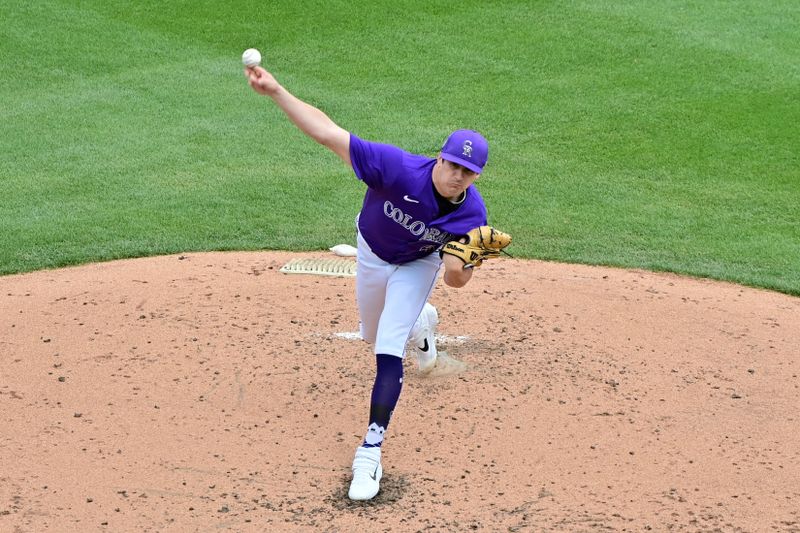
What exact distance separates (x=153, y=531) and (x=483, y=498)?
1.52 metres

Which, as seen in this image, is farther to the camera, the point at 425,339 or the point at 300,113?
the point at 425,339

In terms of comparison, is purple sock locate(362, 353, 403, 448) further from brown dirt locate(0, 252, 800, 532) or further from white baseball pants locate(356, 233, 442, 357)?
brown dirt locate(0, 252, 800, 532)

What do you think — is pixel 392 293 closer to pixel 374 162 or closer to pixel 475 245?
pixel 475 245

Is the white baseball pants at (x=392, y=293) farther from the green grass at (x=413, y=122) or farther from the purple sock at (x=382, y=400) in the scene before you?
the green grass at (x=413, y=122)

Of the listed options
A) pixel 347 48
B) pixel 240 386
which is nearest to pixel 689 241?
pixel 240 386

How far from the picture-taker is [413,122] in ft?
37.5

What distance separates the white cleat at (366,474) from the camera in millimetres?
5230

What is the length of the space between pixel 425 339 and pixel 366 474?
1.34 m

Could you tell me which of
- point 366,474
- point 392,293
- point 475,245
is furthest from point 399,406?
point 475,245

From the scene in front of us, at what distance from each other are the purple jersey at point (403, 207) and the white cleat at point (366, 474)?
3.33 ft

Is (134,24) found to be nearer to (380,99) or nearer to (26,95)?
(26,95)

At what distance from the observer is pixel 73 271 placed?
8367 mm

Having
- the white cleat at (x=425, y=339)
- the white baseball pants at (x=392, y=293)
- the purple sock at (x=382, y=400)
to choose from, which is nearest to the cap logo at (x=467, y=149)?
the white baseball pants at (x=392, y=293)

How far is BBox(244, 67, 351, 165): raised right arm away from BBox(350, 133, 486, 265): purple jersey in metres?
0.07
